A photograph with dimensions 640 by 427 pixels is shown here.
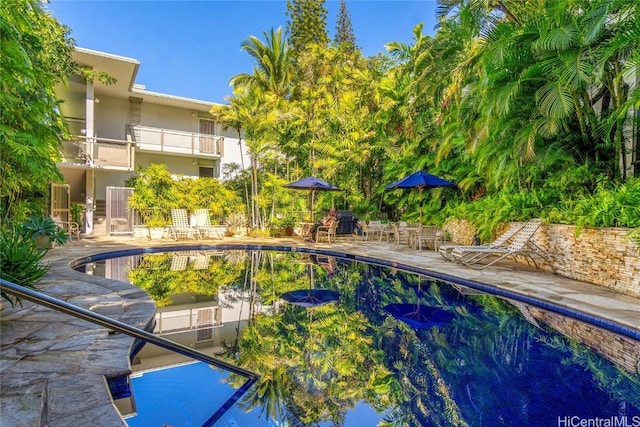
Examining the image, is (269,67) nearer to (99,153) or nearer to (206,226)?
(99,153)

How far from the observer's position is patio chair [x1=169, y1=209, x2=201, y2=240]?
46.2ft

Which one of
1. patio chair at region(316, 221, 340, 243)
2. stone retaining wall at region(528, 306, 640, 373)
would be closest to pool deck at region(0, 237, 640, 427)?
stone retaining wall at region(528, 306, 640, 373)

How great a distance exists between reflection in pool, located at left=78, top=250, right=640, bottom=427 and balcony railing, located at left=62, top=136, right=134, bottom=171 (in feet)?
31.7

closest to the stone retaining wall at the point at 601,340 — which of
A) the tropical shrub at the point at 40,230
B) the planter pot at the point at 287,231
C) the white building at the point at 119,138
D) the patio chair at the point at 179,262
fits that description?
the patio chair at the point at 179,262

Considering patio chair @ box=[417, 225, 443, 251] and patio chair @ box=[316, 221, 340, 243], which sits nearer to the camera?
patio chair @ box=[417, 225, 443, 251]

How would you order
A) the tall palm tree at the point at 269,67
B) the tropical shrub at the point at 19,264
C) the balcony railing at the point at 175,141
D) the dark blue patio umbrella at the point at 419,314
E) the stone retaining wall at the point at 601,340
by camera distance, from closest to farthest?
the stone retaining wall at the point at 601,340 < the tropical shrub at the point at 19,264 < the dark blue patio umbrella at the point at 419,314 < the balcony railing at the point at 175,141 < the tall palm tree at the point at 269,67

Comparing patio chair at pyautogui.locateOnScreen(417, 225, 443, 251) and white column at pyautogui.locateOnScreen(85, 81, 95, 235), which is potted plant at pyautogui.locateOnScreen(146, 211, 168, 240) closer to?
white column at pyautogui.locateOnScreen(85, 81, 95, 235)

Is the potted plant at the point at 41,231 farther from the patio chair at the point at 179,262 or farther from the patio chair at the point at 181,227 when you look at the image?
the patio chair at the point at 181,227

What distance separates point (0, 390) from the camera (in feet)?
8.46

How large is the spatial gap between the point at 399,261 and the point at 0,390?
24.7 ft

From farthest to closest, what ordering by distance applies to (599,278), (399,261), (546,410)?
1. (399,261)
2. (599,278)
3. (546,410)

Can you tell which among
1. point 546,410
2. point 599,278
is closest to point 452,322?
point 546,410

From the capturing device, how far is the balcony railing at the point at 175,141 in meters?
16.8

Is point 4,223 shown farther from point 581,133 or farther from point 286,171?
point 581,133
